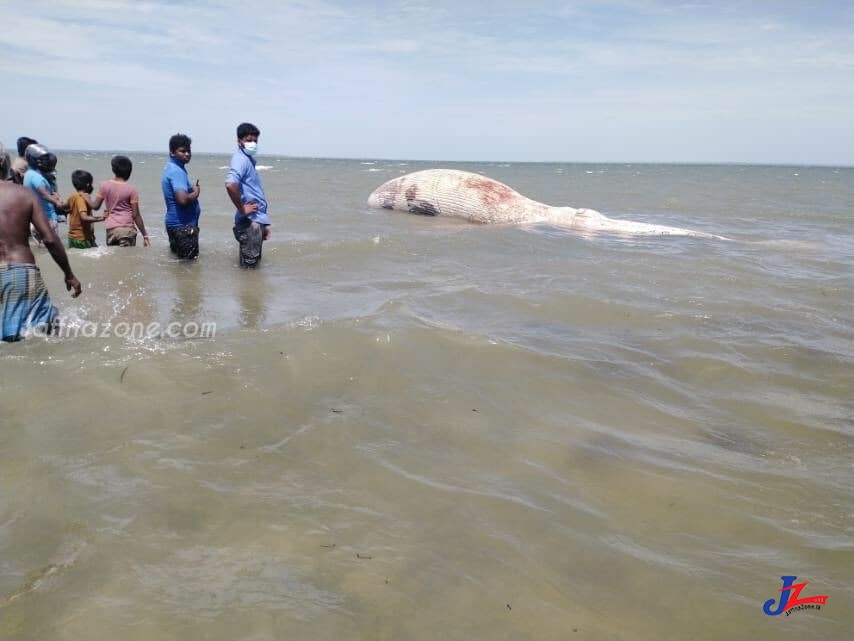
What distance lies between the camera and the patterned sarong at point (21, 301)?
3.93 m

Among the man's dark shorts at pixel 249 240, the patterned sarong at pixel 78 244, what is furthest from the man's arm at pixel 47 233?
the patterned sarong at pixel 78 244

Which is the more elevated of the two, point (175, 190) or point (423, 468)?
point (175, 190)

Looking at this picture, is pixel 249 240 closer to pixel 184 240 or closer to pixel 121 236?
pixel 184 240

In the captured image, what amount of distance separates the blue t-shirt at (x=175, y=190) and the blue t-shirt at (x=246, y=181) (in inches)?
19.9

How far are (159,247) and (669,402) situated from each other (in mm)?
6969

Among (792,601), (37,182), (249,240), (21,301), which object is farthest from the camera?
(249,240)

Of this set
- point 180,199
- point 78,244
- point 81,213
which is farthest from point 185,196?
point 78,244

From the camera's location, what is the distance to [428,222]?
12.1 meters

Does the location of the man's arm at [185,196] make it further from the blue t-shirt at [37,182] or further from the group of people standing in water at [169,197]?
the blue t-shirt at [37,182]

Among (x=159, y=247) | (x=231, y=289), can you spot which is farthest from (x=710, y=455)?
(x=159, y=247)

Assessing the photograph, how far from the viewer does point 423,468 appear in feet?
9.68

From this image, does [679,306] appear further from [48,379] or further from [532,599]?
[48,379]

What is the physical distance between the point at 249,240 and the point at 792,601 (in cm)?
634

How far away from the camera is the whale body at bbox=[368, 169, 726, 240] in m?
11.5
